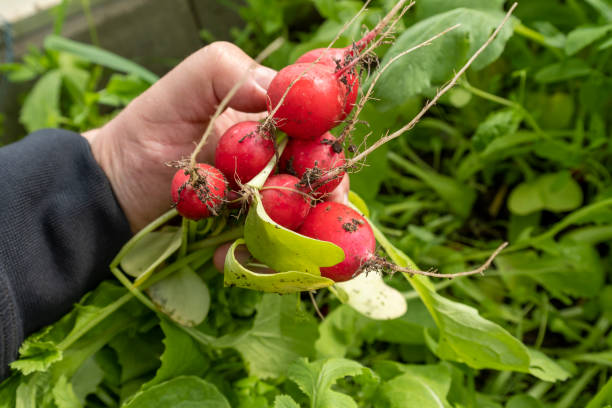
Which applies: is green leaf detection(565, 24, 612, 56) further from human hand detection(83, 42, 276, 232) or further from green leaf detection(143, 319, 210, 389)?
green leaf detection(143, 319, 210, 389)

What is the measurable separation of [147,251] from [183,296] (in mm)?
106

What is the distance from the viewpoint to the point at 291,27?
1.79m

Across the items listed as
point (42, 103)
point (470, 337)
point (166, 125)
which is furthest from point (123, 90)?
point (470, 337)

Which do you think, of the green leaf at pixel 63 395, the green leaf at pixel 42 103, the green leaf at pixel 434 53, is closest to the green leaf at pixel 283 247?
the green leaf at pixel 434 53

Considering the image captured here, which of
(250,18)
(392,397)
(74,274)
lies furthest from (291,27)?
(392,397)

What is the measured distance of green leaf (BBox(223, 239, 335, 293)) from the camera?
58cm

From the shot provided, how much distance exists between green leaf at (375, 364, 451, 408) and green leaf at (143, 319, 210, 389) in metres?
0.34

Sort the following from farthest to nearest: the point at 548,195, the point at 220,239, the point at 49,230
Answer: the point at 548,195 → the point at 49,230 → the point at 220,239

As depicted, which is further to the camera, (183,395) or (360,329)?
(360,329)

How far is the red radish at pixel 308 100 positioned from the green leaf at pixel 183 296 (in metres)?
0.34

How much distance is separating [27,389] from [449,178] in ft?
3.61

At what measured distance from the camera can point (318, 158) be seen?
2.32ft

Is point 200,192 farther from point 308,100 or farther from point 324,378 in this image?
point 324,378

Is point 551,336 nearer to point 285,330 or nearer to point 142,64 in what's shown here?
point 285,330
